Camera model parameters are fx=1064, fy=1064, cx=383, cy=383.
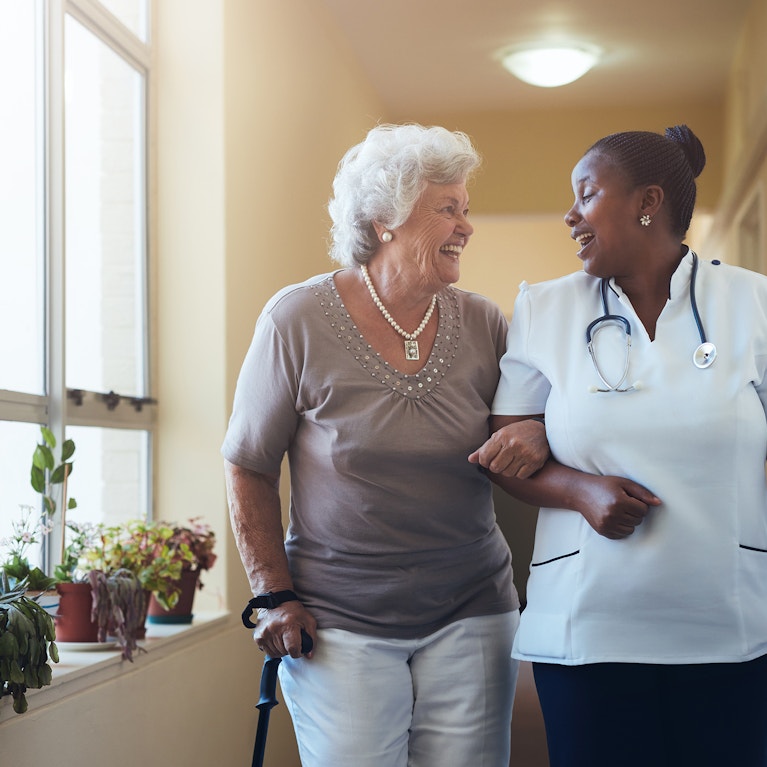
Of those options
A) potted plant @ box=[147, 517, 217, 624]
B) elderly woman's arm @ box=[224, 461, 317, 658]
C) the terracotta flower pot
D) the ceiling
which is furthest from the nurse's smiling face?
the ceiling

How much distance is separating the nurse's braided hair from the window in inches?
61.8

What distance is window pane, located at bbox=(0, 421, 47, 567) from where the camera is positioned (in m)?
2.44

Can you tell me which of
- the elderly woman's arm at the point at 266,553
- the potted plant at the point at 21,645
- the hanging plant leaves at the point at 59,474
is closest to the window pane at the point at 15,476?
the hanging plant leaves at the point at 59,474

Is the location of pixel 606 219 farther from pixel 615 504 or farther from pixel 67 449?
pixel 67 449

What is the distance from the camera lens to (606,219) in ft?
5.12

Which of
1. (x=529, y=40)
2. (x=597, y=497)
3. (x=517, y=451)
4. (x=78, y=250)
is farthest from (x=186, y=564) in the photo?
(x=529, y=40)

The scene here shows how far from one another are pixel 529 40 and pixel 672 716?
4473 mm

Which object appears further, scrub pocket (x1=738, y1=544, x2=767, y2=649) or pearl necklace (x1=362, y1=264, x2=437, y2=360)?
pearl necklace (x1=362, y1=264, x2=437, y2=360)

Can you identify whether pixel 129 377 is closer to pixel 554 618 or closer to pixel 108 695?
pixel 108 695

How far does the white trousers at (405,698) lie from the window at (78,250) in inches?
39.7

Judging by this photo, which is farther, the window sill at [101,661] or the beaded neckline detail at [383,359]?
the window sill at [101,661]

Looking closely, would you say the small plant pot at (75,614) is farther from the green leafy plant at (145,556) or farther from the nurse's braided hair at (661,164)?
the nurse's braided hair at (661,164)

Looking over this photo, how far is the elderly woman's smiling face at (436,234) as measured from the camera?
6.10ft

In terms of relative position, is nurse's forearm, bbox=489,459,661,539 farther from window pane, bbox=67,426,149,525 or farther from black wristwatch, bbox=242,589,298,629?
window pane, bbox=67,426,149,525
